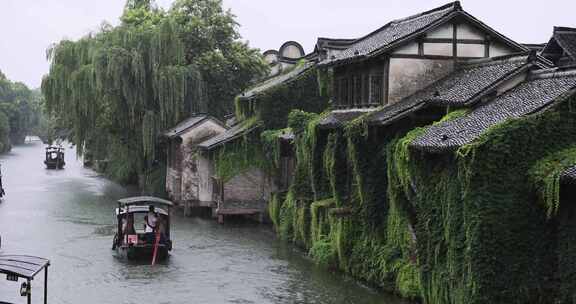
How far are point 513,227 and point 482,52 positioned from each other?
12.9 meters

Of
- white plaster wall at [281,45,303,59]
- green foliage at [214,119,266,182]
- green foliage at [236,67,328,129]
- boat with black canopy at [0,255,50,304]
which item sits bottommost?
boat with black canopy at [0,255,50,304]

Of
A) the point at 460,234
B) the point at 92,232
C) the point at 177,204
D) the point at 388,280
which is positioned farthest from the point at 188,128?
the point at 460,234

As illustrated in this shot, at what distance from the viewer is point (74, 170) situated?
8969 cm

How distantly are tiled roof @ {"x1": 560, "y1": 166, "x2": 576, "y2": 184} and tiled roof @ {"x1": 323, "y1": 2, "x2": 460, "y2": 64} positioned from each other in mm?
12498

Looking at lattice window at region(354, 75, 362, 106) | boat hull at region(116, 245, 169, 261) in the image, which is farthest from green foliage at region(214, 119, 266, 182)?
lattice window at region(354, 75, 362, 106)

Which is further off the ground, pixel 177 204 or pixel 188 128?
pixel 188 128

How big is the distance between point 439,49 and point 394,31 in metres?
3.91

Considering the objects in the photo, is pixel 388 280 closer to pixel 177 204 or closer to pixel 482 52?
pixel 482 52

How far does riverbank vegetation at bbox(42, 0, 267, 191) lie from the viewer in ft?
171

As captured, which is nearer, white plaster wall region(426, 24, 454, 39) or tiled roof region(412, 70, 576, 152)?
tiled roof region(412, 70, 576, 152)

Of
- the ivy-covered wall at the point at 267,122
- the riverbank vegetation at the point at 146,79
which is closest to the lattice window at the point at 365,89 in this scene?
the ivy-covered wall at the point at 267,122

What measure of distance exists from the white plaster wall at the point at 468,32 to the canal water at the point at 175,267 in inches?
375

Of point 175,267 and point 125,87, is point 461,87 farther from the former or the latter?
point 125,87

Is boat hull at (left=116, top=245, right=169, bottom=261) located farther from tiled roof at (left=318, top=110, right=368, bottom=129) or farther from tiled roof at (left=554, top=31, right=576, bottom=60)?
tiled roof at (left=554, top=31, right=576, bottom=60)
